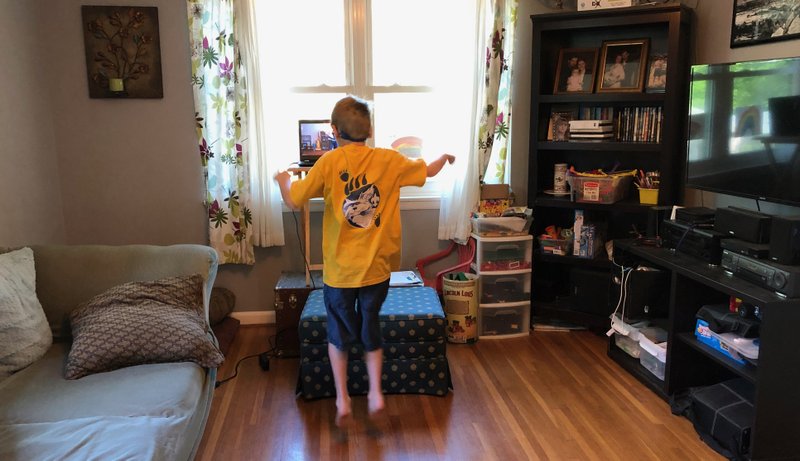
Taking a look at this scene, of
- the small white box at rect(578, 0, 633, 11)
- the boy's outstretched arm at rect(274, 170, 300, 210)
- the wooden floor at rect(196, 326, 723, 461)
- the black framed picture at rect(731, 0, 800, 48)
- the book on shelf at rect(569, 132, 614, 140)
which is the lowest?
the wooden floor at rect(196, 326, 723, 461)

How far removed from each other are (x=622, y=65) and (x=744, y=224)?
134cm

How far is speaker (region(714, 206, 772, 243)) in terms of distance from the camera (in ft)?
8.07

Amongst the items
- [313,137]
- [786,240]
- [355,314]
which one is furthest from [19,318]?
[786,240]

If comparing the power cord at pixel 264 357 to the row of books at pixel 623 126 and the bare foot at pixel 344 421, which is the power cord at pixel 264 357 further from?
the row of books at pixel 623 126

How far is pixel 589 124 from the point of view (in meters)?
3.51

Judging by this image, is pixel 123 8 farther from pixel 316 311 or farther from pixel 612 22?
pixel 612 22

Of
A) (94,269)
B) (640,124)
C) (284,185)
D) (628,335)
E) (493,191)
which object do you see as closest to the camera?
(284,185)

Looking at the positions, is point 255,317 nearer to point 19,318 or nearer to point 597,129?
point 19,318

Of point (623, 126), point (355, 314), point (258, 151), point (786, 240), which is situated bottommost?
point (355, 314)

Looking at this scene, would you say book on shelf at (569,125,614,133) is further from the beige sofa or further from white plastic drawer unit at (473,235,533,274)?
the beige sofa

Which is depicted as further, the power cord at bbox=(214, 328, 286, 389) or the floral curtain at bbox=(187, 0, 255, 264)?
the floral curtain at bbox=(187, 0, 255, 264)

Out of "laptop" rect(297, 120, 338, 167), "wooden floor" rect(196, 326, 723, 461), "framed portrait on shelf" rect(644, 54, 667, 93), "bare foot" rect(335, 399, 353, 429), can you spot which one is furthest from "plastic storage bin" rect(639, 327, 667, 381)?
"laptop" rect(297, 120, 338, 167)

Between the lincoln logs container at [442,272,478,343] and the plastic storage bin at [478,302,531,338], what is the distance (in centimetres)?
9

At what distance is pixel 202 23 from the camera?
134 inches
